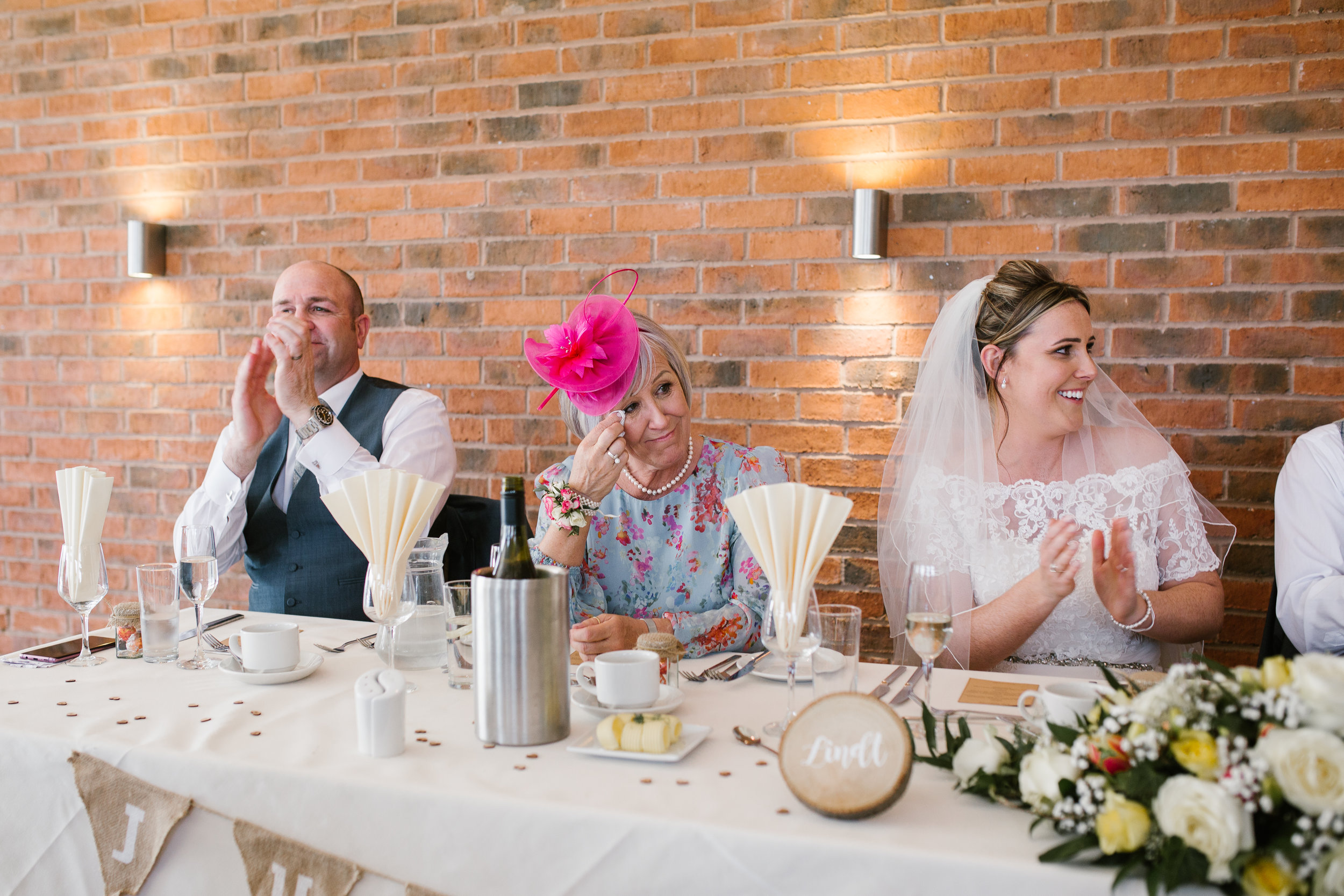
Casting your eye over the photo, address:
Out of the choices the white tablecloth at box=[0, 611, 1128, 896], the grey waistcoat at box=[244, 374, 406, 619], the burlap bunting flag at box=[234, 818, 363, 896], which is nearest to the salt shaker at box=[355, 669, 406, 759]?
the white tablecloth at box=[0, 611, 1128, 896]

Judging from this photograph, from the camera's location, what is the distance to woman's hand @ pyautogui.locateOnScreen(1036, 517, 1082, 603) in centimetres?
166

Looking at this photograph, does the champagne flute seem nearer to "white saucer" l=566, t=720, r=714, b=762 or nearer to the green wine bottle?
"white saucer" l=566, t=720, r=714, b=762

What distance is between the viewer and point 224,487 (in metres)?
2.49

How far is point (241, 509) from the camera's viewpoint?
8.25ft

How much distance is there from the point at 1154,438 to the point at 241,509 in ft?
7.39

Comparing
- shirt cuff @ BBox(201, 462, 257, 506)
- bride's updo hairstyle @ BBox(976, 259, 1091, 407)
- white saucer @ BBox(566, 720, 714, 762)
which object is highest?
bride's updo hairstyle @ BBox(976, 259, 1091, 407)

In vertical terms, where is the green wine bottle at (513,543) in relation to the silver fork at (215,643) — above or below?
above

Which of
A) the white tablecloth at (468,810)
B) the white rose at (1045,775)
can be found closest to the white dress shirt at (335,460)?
the white tablecloth at (468,810)

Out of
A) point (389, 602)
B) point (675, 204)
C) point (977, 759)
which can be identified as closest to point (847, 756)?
point (977, 759)

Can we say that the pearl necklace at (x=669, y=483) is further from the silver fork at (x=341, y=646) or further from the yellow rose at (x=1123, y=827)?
the yellow rose at (x=1123, y=827)

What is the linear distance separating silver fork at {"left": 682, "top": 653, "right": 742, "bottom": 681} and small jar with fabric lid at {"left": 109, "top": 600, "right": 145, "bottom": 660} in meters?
0.99

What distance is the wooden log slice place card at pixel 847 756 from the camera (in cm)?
106

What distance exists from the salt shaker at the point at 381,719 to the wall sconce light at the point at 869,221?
185 cm

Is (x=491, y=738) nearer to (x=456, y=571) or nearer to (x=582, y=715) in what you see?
(x=582, y=715)
